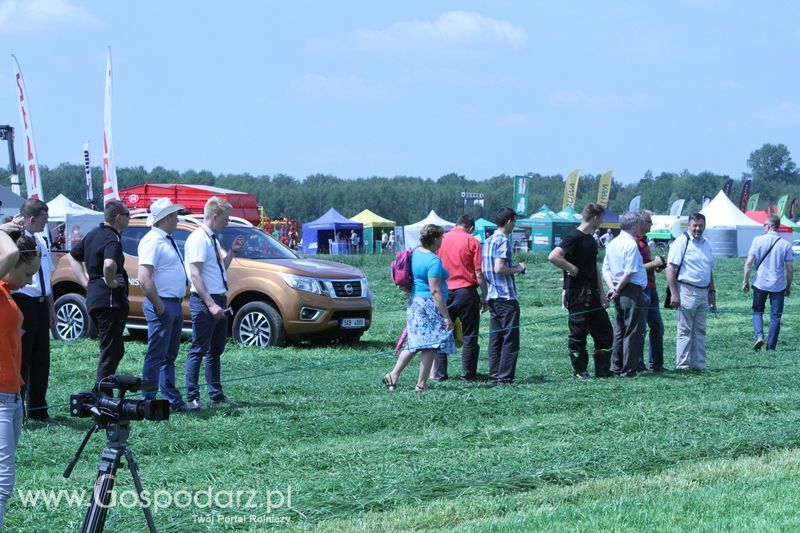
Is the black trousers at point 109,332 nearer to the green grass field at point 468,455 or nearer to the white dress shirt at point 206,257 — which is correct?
the green grass field at point 468,455

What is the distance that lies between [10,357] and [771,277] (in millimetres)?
11299

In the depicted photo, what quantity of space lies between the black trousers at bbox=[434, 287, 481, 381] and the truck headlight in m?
3.47

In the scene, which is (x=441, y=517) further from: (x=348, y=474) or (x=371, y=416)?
(x=371, y=416)

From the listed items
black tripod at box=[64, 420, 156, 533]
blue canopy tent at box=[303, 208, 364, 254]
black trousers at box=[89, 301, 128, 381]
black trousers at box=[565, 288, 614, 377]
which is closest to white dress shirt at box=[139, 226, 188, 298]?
black trousers at box=[89, 301, 128, 381]

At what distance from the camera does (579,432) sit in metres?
7.35

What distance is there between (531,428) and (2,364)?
13.3ft

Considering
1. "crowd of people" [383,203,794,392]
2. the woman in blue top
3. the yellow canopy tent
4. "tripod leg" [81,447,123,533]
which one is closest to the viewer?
"tripod leg" [81,447,123,533]

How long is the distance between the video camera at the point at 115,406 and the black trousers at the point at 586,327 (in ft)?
22.5

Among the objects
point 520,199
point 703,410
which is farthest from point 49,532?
point 520,199

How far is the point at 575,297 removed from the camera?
34.8 feet

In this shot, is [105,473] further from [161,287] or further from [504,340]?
[504,340]

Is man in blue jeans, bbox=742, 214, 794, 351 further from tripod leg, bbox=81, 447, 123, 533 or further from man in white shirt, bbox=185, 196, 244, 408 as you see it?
tripod leg, bbox=81, 447, 123, 533

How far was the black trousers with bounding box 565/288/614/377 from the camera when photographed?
10.5 m

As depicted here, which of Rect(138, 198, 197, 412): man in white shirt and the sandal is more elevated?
Rect(138, 198, 197, 412): man in white shirt
